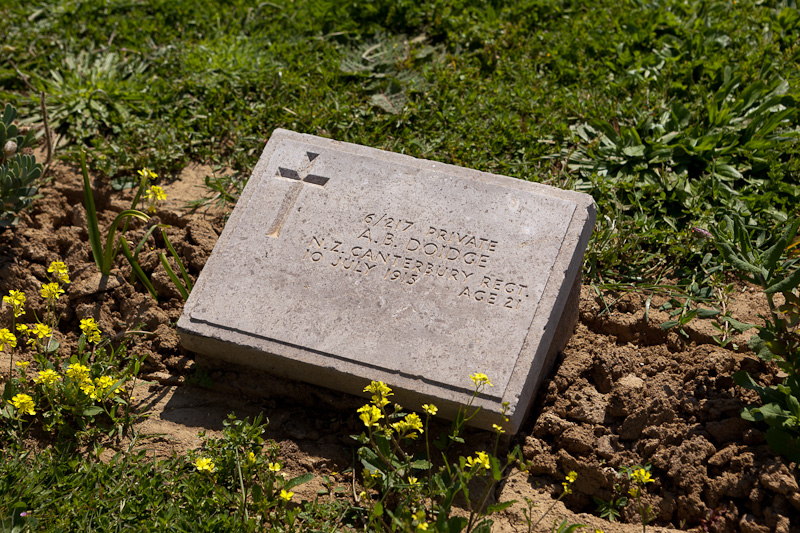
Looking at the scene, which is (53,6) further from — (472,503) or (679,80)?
(472,503)

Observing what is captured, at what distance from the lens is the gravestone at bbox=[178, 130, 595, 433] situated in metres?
2.72

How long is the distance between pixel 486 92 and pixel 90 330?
251 cm

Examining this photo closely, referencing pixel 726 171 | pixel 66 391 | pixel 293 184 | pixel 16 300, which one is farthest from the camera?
pixel 726 171

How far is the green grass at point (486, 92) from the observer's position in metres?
3.58

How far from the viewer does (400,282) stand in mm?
2896

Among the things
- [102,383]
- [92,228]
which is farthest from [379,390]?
[92,228]

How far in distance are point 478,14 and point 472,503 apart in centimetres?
320

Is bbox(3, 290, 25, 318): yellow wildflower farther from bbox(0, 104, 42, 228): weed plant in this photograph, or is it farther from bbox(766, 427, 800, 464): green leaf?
bbox(766, 427, 800, 464): green leaf

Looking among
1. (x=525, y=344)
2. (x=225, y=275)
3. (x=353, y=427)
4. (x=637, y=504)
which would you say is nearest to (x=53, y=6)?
(x=225, y=275)

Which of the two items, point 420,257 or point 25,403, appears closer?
point 25,403

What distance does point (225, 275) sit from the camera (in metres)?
3.02

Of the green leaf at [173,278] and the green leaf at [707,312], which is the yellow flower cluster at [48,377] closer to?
the green leaf at [173,278]

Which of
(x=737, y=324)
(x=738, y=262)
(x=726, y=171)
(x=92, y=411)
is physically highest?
(x=738, y=262)

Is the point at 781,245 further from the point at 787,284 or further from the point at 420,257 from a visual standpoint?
the point at 420,257
